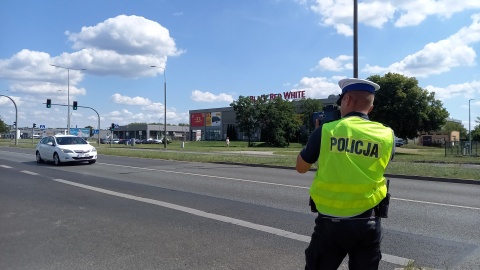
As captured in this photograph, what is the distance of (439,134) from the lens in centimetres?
8544

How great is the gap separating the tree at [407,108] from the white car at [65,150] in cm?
3207

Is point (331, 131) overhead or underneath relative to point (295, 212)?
overhead

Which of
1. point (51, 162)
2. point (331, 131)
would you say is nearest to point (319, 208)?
point (331, 131)

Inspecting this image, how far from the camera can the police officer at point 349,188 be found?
7.97ft

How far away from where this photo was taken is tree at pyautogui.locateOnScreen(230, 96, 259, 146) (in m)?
64.3

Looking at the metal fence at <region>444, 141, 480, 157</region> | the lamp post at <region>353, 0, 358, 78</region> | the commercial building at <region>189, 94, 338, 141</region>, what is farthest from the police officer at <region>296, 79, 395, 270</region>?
the commercial building at <region>189, 94, 338, 141</region>

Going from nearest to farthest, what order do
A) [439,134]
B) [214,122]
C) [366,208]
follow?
[366,208], [439,134], [214,122]

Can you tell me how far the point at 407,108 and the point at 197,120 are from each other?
68.6 m

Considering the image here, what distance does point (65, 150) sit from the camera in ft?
61.6

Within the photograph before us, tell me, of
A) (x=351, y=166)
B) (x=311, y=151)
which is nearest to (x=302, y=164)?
(x=311, y=151)

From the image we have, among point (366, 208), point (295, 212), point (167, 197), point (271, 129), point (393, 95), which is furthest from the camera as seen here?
point (271, 129)

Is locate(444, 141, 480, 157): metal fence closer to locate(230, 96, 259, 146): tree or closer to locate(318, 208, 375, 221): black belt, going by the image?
locate(318, 208, 375, 221): black belt

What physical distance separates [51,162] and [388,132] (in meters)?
20.9

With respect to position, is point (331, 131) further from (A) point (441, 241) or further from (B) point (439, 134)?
(B) point (439, 134)
